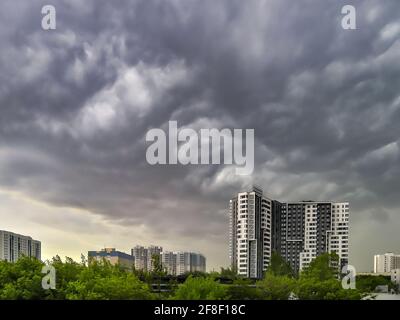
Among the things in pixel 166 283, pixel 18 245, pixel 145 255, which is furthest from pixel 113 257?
pixel 18 245

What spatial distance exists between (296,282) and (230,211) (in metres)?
1.42

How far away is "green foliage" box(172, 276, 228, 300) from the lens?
5613 mm

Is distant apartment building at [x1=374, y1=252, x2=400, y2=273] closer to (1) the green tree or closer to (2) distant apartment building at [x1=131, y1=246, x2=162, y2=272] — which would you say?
(1) the green tree

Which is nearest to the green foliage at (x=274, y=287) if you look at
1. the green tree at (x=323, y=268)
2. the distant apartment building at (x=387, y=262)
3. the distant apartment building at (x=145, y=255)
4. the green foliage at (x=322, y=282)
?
the green foliage at (x=322, y=282)

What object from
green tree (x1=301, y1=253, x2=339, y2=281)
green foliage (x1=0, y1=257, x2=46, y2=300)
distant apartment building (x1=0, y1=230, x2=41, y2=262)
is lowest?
green foliage (x1=0, y1=257, x2=46, y2=300)

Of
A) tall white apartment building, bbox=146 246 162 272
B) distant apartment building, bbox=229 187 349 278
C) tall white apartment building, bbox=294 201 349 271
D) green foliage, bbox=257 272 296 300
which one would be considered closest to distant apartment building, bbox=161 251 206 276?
tall white apartment building, bbox=146 246 162 272

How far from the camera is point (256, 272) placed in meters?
6.35

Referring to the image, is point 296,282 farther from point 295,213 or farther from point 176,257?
point 176,257

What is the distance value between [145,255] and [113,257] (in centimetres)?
56

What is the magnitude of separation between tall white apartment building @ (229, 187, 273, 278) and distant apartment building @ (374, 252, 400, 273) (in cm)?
129

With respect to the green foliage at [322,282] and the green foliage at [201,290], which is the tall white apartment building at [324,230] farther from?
the green foliage at [201,290]

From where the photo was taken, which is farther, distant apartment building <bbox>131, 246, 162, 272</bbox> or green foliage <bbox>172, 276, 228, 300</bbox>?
distant apartment building <bbox>131, 246, 162, 272</bbox>

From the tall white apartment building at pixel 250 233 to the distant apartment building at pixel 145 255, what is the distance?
38.1 inches
